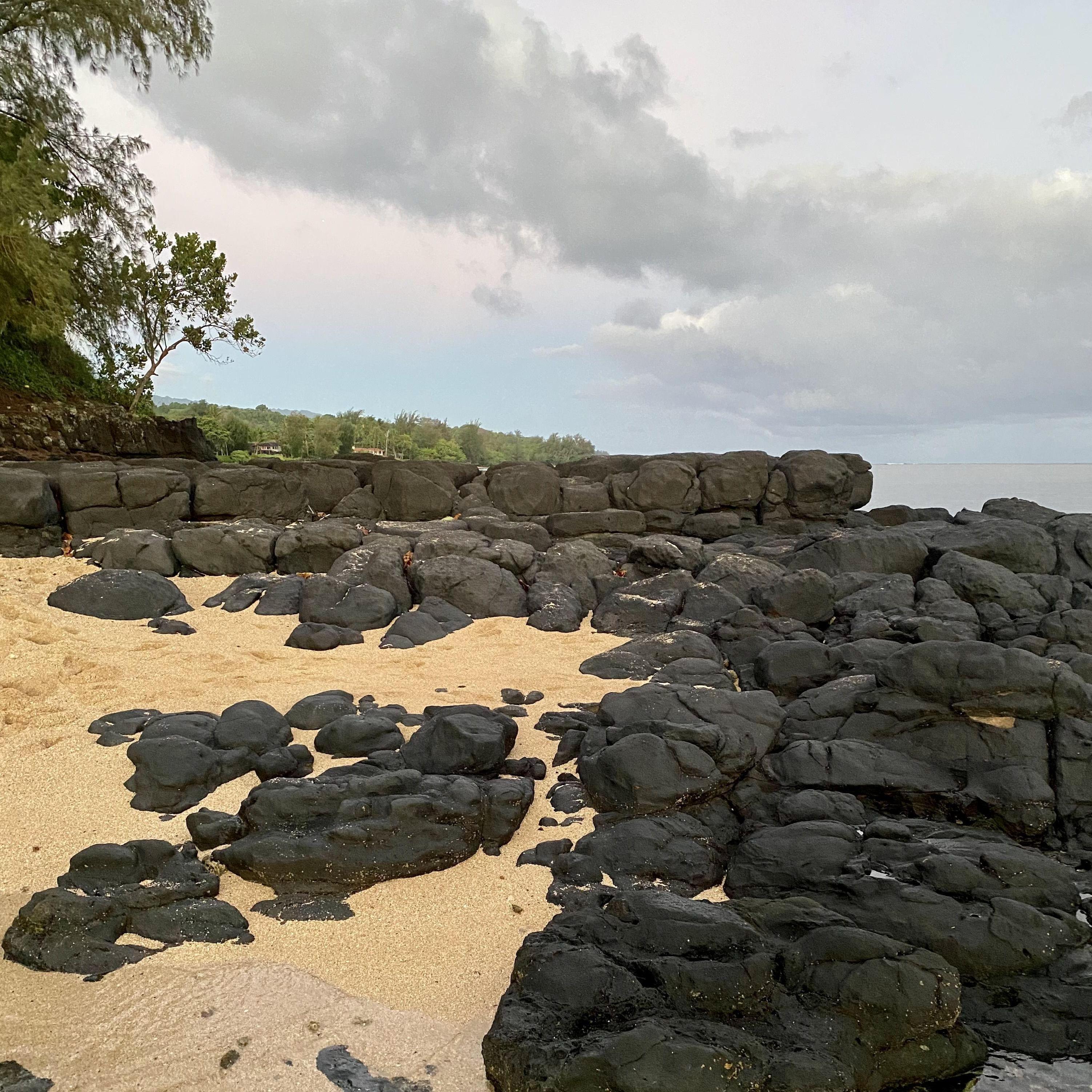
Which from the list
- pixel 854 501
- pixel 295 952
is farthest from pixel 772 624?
pixel 854 501

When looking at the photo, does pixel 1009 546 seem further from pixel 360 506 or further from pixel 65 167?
pixel 65 167

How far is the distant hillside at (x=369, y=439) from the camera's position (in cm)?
3111

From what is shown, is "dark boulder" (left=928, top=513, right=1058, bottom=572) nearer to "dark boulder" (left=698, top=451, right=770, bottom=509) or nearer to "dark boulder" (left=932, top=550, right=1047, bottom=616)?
"dark boulder" (left=932, top=550, right=1047, bottom=616)

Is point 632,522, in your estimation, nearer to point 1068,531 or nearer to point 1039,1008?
point 1068,531

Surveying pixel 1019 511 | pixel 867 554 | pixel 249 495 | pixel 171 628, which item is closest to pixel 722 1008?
pixel 171 628

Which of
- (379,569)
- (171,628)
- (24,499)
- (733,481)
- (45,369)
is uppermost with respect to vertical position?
(45,369)

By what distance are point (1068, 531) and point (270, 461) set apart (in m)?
11.5

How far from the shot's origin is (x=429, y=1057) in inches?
103

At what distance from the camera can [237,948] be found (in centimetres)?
312

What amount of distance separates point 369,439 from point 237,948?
3271cm

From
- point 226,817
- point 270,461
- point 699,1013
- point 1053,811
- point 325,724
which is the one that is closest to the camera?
point 699,1013

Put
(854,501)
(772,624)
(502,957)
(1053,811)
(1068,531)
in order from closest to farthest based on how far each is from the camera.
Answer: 1. (502,957)
2. (1053,811)
3. (772,624)
4. (1068,531)
5. (854,501)

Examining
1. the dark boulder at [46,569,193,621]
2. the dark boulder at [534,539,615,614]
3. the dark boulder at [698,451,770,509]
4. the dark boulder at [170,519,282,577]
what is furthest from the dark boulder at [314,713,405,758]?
the dark boulder at [698,451,770,509]

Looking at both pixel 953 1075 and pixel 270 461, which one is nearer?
pixel 953 1075
